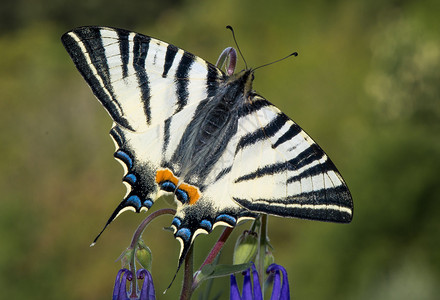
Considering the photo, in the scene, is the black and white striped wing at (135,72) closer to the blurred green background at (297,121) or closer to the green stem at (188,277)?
the green stem at (188,277)

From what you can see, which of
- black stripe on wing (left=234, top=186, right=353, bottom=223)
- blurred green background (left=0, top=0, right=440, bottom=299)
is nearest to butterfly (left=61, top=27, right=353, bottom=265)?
black stripe on wing (left=234, top=186, right=353, bottom=223)

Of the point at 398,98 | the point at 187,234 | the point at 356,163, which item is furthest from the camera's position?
the point at 398,98

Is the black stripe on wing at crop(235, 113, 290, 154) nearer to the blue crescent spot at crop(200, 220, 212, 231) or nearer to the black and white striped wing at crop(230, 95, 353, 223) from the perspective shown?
the black and white striped wing at crop(230, 95, 353, 223)

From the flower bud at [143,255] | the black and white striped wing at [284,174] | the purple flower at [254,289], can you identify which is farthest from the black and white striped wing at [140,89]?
the purple flower at [254,289]

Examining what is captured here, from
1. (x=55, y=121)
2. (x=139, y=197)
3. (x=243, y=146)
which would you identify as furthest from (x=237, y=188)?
(x=55, y=121)

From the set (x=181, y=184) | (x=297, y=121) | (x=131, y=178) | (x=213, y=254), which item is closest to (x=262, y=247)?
(x=213, y=254)

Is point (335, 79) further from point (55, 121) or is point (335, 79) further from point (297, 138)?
point (297, 138)
